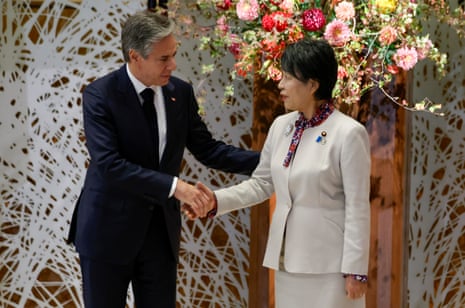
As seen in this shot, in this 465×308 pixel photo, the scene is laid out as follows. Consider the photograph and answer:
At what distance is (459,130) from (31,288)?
8.57 feet

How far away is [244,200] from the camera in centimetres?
A: 287

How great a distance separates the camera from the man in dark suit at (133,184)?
2.80 metres

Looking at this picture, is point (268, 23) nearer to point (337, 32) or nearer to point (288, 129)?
point (337, 32)

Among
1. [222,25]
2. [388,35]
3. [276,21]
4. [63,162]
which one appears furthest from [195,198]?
[63,162]

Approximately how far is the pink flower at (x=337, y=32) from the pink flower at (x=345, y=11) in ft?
0.09

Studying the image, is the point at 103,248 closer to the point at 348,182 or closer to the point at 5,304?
the point at 348,182

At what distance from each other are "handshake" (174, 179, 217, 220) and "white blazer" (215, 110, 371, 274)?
0.38 metres

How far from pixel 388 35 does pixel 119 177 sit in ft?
4.12

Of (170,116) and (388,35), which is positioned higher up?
(388,35)

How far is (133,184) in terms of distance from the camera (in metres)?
2.76

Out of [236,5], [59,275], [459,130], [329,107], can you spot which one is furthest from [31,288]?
[459,130]

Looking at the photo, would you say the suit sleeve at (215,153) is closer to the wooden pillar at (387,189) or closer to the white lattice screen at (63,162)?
the wooden pillar at (387,189)

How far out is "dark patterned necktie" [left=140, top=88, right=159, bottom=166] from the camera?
288 centimetres

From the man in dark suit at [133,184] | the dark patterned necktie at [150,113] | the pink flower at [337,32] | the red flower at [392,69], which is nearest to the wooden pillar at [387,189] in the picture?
the red flower at [392,69]
